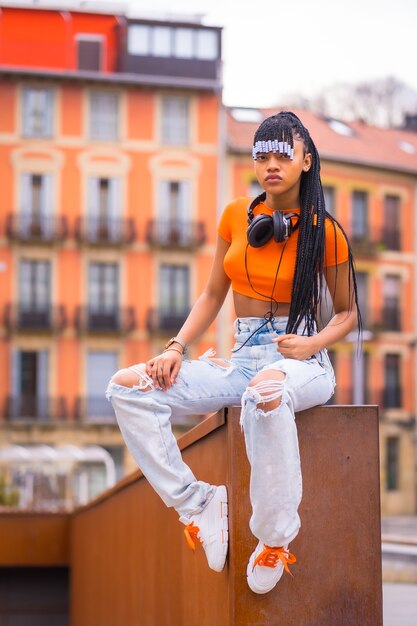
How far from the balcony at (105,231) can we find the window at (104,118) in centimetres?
306

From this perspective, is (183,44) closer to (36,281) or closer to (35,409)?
(36,281)

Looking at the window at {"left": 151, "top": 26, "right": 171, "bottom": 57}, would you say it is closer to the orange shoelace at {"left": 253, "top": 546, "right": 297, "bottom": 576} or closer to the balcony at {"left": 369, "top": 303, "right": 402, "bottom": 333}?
the balcony at {"left": 369, "top": 303, "right": 402, "bottom": 333}

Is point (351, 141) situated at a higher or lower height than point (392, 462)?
higher

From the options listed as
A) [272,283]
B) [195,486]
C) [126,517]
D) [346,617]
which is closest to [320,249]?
[272,283]

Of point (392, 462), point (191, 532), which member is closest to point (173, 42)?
point (392, 462)

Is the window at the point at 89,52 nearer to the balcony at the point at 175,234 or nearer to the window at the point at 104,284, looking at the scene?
the balcony at the point at 175,234

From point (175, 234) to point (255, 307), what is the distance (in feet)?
136

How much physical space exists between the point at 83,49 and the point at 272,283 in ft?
141

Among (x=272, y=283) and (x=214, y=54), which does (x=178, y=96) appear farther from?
(x=272, y=283)

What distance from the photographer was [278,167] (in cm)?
448

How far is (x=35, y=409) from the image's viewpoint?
44.2 m

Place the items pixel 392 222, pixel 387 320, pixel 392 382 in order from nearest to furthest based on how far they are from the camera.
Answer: pixel 387 320, pixel 392 382, pixel 392 222

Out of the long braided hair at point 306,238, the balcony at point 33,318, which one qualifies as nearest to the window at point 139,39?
the balcony at point 33,318

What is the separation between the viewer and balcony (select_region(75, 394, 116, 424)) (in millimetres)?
44125
